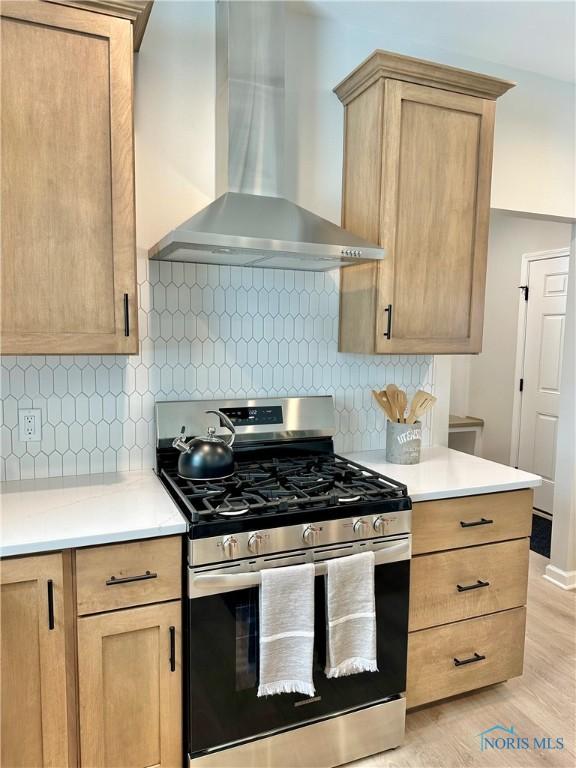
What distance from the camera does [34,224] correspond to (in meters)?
1.63

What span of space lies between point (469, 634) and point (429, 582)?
0.32m

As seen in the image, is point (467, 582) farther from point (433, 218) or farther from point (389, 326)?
point (433, 218)

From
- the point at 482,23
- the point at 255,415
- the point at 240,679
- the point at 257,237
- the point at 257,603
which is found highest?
the point at 482,23

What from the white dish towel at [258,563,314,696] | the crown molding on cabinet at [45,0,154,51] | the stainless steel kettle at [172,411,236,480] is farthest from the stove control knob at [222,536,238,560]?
the crown molding on cabinet at [45,0,154,51]

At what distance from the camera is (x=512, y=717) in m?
2.14

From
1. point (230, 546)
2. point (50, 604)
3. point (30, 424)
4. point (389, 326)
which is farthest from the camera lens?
point (389, 326)

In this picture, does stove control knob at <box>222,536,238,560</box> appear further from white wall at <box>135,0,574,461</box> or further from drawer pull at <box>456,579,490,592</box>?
white wall at <box>135,0,574,461</box>

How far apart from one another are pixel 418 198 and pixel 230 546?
1554 millimetres

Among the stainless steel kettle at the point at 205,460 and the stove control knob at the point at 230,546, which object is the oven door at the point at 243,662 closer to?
the stove control knob at the point at 230,546

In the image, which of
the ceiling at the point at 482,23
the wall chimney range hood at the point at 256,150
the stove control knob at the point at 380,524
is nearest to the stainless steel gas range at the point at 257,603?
the stove control knob at the point at 380,524

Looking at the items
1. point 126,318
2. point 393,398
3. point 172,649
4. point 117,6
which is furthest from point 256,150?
point 172,649

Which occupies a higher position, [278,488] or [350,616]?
[278,488]

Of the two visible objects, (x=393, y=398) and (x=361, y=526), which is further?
(x=393, y=398)

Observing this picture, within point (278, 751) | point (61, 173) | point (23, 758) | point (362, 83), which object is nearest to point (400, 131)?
point (362, 83)
